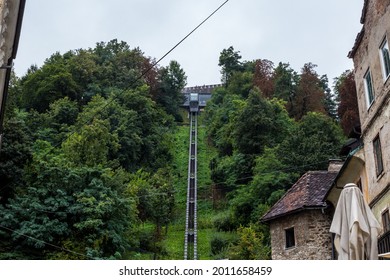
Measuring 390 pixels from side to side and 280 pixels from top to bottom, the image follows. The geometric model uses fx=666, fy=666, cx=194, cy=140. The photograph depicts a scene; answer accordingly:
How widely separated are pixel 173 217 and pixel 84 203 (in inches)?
625

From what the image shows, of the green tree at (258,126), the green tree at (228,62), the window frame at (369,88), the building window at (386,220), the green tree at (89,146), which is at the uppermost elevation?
the green tree at (228,62)

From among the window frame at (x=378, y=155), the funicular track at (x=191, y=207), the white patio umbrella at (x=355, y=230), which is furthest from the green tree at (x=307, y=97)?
the white patio umbrella at (x=355, y=230)

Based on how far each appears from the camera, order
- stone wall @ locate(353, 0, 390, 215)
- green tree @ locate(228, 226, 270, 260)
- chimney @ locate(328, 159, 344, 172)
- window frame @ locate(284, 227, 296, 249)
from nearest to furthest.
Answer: stone wall @ locate(353, 0, 390, 215)
window frame @ locate(284, 227, 296, 249)
chimney @ locate(328, 159, 344, 172)
green tree @ locate(228, 226, 270, 260)

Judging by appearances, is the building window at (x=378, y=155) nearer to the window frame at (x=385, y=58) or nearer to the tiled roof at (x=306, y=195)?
the window frame at (x=385, y=58)

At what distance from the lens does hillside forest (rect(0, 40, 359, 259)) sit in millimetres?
28922

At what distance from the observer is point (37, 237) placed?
27.6m

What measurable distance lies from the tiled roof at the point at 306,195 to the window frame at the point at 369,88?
5.07 meters

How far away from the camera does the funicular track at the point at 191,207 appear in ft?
123

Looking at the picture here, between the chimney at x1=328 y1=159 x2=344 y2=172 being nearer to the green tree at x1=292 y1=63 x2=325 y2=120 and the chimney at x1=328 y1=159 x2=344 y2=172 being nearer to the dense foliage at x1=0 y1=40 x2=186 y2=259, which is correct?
the dense foliage at x1=0 y1=40 x2=186 y2=259

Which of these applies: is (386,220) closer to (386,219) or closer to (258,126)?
(386,219)

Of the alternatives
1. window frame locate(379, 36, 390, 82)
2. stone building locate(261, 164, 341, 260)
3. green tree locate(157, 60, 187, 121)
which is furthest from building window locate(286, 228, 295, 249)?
green tree locate(157, 60, 187, 121)
